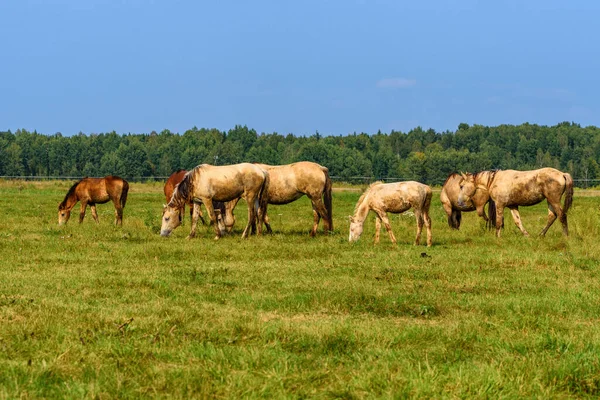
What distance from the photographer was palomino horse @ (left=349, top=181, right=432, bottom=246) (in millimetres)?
17516

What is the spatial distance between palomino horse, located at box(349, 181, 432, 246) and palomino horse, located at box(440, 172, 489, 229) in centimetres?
477

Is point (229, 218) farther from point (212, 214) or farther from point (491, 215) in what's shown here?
point (491, 215)

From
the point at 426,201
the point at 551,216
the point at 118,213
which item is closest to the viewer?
the point at 426,201

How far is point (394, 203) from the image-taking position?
1772 centimetres

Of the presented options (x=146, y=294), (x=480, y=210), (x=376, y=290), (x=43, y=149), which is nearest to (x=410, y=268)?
(x=376, y=290)

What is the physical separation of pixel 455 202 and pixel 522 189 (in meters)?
2.78

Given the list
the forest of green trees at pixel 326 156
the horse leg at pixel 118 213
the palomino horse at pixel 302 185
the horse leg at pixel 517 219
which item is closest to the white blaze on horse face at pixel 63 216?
the horse leg at pixel 118 213

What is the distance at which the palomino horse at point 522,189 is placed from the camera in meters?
19.7

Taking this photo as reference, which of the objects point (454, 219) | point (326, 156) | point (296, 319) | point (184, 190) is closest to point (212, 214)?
point (184, 190)

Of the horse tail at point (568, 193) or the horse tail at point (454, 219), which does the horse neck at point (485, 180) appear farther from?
the horse tail at point (568, 193)

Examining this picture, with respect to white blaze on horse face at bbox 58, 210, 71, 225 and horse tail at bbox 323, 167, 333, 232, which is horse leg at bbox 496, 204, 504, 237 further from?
white blaze on horse face at bbox 58, 210, 71, 225

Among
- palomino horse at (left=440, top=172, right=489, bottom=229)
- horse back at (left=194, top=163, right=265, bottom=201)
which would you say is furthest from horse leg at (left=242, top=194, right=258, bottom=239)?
palomino horse at (left=440, top=172, right=489, bottom=229)

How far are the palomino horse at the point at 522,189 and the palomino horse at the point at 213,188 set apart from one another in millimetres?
6655

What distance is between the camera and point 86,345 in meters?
7.25
